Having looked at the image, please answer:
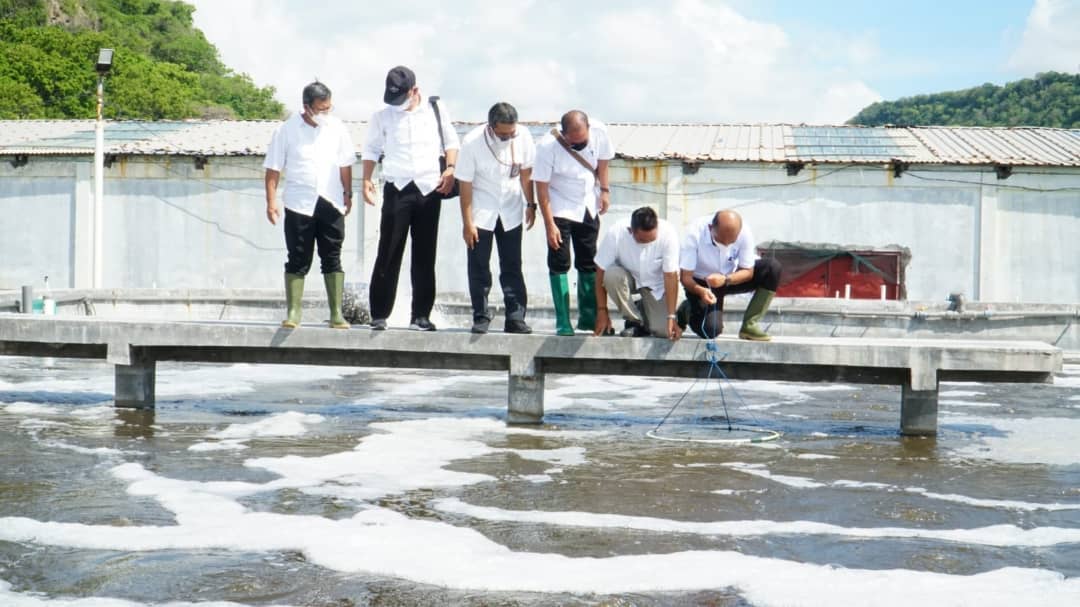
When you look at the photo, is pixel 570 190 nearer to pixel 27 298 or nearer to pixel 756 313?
pixel 756 313

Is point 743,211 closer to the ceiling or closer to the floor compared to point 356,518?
closer to the ceiling

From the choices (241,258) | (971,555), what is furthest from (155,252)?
(971,555)

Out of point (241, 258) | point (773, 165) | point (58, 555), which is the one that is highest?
point (773, 165)

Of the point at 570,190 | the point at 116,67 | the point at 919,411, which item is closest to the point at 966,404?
the point at 919,411

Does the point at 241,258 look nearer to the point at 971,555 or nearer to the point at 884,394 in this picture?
the point at 884,394

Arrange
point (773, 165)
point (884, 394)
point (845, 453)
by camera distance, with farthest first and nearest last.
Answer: point (773, 165) → point (884, 394) → point (845, 453)

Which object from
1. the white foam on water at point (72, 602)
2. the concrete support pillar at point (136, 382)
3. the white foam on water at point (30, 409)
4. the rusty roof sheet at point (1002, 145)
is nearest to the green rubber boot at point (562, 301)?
the concrete support pillar at point (136, 382)

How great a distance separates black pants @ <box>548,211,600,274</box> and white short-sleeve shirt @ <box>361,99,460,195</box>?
94 cm

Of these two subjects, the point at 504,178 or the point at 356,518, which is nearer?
the point at 356,518

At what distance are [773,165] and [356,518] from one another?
18.6 meters

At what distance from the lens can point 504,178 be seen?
8.23m

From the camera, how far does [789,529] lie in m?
5.51

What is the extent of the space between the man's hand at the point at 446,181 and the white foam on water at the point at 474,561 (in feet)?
8.90

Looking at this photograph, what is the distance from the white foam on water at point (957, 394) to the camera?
40.0 ft
